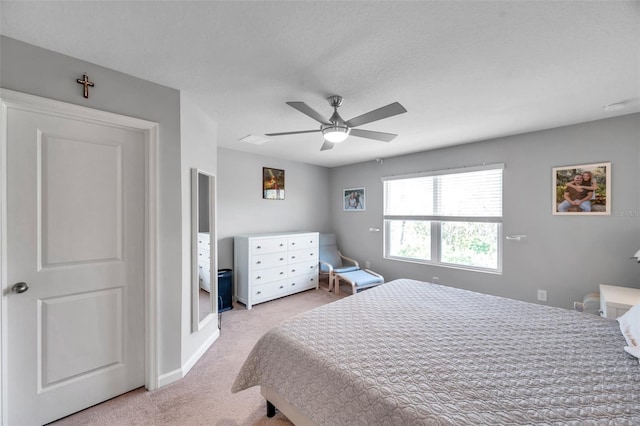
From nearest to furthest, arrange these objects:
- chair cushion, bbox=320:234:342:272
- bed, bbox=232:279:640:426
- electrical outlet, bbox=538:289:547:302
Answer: bed, bbox=232:279:640:426 < electrical outlet, bbox=538:289:547:302 < chair cushion, bbox=320:234:342:272

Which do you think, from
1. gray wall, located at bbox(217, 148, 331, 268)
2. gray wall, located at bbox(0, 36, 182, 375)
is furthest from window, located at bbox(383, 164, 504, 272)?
gray wall, located at bbox(0, 36, 182, 375)

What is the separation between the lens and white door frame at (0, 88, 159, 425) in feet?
4.95

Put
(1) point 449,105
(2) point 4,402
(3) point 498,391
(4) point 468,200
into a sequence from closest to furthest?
(3) point 498,391, (2) point 4,402, (1) point 449,105, (4) point 468,200

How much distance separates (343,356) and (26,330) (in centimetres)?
197

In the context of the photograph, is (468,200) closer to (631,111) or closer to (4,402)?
(631,111)

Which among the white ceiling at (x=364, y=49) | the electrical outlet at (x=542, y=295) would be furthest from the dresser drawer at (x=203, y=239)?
the electrical outlet at (x=542, y=295)

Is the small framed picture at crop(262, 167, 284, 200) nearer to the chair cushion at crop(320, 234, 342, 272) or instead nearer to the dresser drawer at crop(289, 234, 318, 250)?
the dresser drawer at crop(289, 234, 318, 250)

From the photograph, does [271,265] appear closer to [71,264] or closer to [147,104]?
[71,264]

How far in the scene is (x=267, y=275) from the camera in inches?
156

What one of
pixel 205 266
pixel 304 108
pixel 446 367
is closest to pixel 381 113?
pixel 304 108

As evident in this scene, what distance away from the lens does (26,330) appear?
5.28 feet

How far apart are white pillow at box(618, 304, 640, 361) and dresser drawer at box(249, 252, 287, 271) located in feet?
11.7

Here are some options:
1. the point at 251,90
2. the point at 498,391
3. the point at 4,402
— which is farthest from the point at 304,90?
the point at 4,402

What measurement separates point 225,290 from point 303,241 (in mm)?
1445
